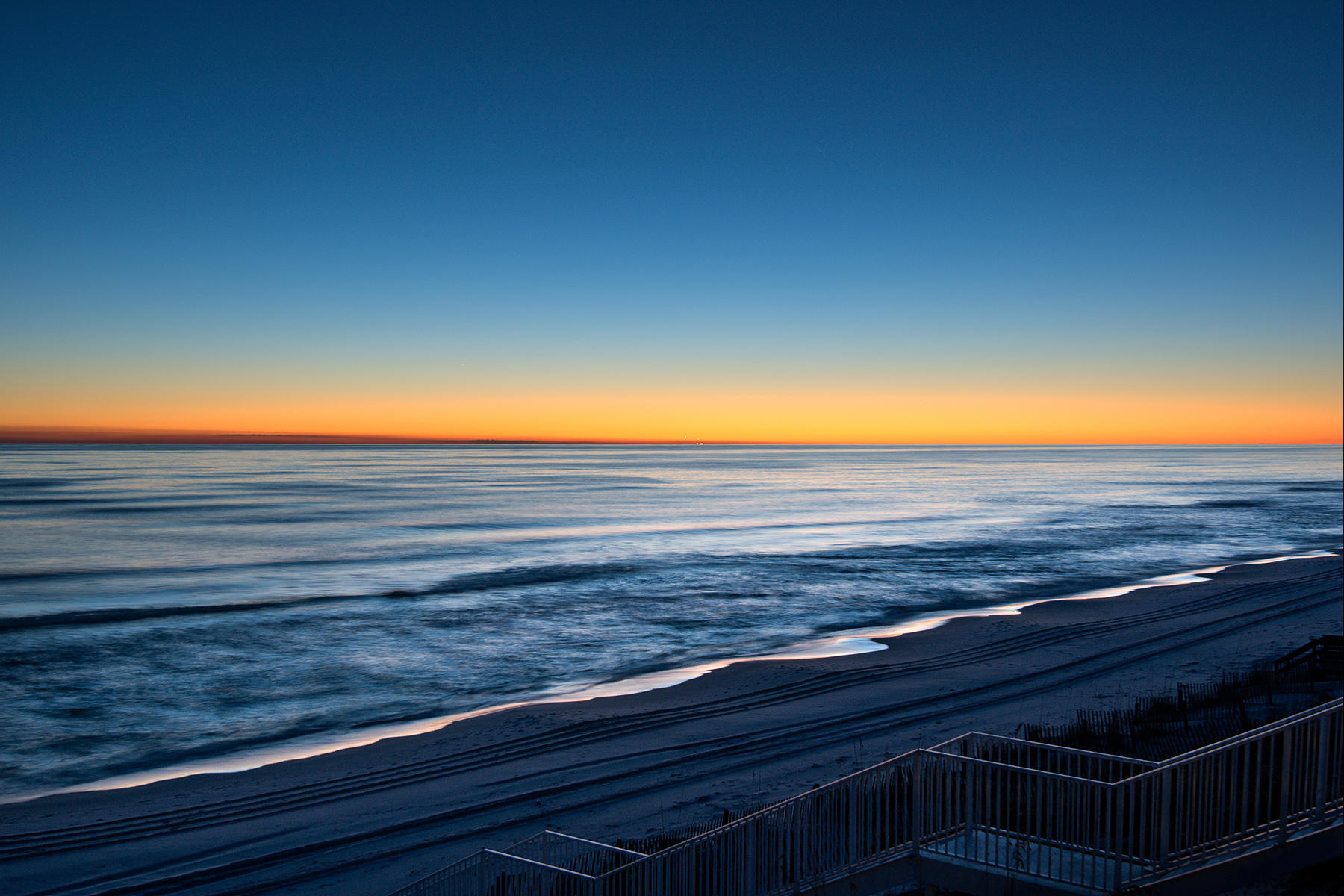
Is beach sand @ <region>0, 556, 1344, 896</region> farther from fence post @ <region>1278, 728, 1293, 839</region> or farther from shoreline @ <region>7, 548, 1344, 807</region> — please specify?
fence post @ <region>1278, 728, 1293, 839</region>

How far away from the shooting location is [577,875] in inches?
330

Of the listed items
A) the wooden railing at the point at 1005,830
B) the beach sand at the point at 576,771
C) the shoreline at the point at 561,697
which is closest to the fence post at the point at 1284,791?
the wooden railing at the point at 1005,830

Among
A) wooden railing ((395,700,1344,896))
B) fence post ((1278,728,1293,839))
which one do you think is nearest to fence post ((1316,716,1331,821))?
wooden railing ((395,700,1344,896))

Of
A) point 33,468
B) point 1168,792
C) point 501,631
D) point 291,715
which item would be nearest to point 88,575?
point 501,631

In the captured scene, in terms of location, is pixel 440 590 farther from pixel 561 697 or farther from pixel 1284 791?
pixel 1284 791

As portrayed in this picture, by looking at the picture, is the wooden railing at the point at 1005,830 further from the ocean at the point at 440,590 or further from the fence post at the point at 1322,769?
the ocean at the point at 440,590

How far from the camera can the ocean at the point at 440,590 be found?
1848 centimetres

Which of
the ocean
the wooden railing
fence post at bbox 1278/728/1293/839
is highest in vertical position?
fence post at bbox 1278/728/1293/839

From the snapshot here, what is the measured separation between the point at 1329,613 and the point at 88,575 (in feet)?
142

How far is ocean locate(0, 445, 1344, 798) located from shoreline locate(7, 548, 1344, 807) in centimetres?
16

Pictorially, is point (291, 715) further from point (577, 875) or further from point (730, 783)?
point (577, 875)

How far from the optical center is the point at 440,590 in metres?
33.4

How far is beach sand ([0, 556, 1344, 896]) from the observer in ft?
36.6

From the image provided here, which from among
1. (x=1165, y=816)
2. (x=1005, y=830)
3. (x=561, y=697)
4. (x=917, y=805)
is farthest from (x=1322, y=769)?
(x=561, y=697)
